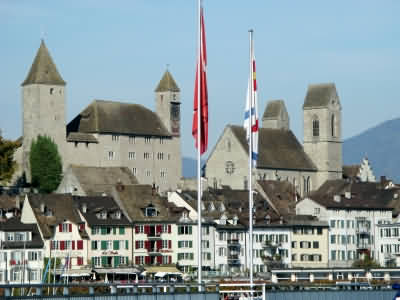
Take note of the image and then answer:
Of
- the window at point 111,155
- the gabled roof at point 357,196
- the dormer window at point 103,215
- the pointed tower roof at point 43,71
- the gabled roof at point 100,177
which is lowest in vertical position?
the dormer window at point 103,215

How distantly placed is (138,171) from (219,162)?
421 inches

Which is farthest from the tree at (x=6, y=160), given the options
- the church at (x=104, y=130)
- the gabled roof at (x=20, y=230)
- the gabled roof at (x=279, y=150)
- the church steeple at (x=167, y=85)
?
the church steeple at (x=167, y=85)

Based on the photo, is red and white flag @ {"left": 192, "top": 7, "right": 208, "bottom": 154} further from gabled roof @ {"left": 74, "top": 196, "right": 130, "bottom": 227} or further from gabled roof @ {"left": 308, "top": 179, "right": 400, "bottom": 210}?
gabled roof @ {"left": 308, "top": 179, "right": 400, "bottom": 210}

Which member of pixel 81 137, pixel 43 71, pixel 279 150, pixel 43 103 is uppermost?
pixel 43 71

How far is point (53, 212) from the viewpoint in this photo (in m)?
119

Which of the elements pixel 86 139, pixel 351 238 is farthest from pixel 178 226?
pixel 86 139

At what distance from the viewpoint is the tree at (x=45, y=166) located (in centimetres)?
15812

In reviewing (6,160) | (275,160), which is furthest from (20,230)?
(275,160)

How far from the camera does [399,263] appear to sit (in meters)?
139

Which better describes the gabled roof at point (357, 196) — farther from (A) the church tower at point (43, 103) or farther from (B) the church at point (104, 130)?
(A) the church tower at point (43, 103)

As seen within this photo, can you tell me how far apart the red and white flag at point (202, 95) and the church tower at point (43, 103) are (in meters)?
119

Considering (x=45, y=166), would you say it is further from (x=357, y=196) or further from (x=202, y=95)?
(x=202, y=95)

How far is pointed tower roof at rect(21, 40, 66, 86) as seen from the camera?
16975cm

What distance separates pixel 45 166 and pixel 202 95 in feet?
375
